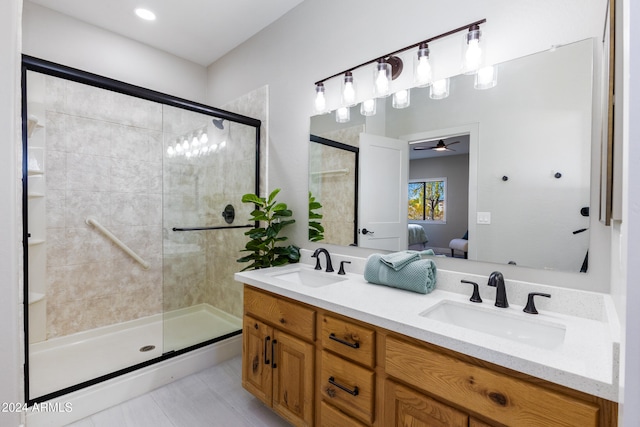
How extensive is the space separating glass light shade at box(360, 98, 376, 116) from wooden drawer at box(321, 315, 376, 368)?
125 cm

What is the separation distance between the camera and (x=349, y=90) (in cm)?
195

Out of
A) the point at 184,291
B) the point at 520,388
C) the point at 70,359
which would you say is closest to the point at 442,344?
the point at 520,388

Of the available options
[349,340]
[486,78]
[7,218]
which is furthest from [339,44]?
[7,218]

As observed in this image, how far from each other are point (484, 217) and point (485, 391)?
815 mm

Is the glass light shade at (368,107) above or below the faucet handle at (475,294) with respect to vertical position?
above

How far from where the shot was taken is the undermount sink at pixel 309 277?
6.25ft

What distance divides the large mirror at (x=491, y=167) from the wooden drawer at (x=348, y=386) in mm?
747

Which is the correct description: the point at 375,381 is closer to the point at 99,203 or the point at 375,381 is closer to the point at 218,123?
the point at 218,123

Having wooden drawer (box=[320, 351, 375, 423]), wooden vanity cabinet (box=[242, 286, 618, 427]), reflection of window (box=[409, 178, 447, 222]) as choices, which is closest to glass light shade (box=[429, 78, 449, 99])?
reflection of window (box=[409, 178, 447, 222])

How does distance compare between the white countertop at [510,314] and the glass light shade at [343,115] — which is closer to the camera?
the white countertop at [510,314]

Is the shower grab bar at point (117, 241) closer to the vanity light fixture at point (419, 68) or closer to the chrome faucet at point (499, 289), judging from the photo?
the vanity light fixture at point (419, 68)

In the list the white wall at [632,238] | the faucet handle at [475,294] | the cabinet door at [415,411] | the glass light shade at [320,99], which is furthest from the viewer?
the glass light shade at [320,99]

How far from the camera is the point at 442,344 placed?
1007 millimetres

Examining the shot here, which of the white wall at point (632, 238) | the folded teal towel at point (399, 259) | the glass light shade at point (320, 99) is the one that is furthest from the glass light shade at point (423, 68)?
the white wall at point (632, 238)
